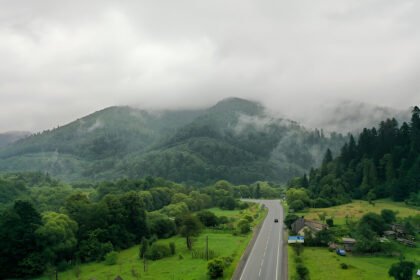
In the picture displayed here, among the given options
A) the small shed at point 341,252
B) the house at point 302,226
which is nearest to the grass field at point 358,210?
the house at point 302,226

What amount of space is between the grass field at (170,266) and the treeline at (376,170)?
48662 millimetres

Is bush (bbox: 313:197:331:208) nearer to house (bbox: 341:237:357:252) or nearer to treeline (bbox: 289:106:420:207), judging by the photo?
treeline (bbox: 289:106:420:207)

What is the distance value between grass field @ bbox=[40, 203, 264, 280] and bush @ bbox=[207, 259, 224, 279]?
112 cm

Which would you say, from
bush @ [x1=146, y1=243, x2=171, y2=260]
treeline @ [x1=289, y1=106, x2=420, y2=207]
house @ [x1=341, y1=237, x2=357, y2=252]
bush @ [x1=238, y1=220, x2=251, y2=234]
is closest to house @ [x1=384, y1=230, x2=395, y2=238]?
house @ [x1=341, y1=237, x2=357, y2=252]

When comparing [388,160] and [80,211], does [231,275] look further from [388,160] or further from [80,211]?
[388,160]

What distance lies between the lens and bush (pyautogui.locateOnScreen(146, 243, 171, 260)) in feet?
235

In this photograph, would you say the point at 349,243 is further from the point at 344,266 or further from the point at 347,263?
the point at 344,266

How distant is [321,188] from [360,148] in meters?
21.2

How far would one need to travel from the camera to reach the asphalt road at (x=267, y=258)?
56219 millimetres

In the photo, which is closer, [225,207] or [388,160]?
[388,160]

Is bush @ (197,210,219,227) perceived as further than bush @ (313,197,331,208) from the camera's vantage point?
No

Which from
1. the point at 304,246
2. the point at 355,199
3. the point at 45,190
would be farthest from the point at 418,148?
the point at 45,190

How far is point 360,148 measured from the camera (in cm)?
14138

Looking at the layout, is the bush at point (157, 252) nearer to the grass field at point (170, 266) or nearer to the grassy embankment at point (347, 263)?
the grass field at point (170, 266)
